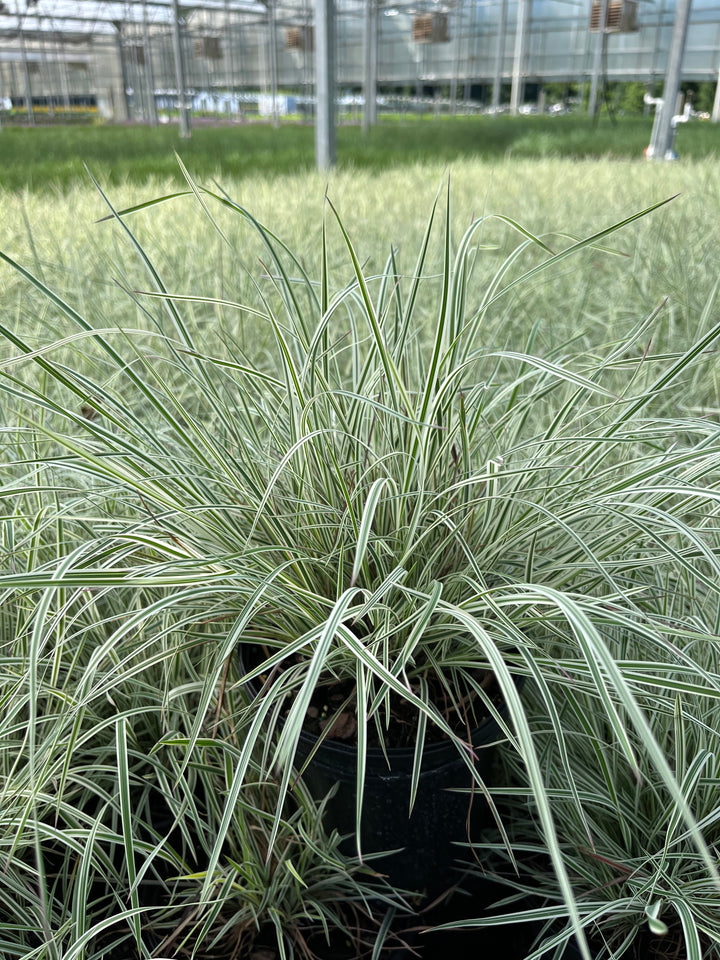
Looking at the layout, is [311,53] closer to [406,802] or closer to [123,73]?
[123,73]

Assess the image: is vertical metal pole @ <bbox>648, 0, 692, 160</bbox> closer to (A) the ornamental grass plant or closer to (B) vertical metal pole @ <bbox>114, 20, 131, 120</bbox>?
(A) the ornamental grass plant

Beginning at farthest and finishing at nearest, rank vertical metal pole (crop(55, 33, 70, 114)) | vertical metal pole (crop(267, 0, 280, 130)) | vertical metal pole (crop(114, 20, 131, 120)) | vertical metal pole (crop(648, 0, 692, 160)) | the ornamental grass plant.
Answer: vertical metal pole (crop(55, 33, 70, 114)) < vertical metal pole (crop(114, 20, 131, 120)) < vertical metal pole (crop(267, 0, 280, 130)) < vertical metal pole (crop(648, 0, 692, 160)) < the ornamental grass plant

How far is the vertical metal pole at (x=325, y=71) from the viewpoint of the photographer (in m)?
2.81

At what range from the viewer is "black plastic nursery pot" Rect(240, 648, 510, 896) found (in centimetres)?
56

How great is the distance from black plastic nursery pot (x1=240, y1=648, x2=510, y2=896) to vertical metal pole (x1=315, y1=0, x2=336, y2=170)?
2911 mm

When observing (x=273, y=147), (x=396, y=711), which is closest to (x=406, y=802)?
(x=396, y=711)

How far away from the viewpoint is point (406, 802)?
0.58 m

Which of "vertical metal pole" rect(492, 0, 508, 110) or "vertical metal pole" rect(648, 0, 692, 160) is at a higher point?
"vertical metal pole" rect(492, 0, 508, 110)

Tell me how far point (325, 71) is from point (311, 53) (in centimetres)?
1080

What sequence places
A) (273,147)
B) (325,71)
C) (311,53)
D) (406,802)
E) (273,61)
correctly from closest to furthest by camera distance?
(406,802) < (325,71) < (273,147) < (273,61) < (311,53)

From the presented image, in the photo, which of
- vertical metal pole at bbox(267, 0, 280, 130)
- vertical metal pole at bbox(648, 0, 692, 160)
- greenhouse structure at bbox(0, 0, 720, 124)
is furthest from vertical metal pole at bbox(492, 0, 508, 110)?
vertical metal pole at bbox(648, 0, 692, 160)

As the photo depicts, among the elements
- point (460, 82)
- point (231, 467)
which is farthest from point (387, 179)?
point (460, 82)

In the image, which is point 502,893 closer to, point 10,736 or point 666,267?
point 10,736

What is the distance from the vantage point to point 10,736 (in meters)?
0.68
